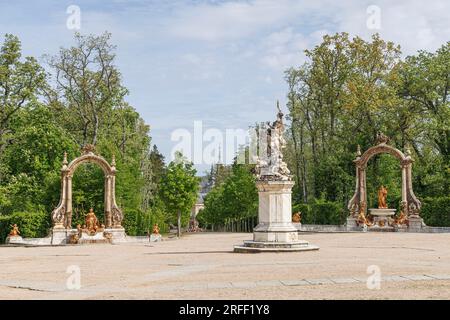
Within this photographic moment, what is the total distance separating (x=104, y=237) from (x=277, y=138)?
15.7m

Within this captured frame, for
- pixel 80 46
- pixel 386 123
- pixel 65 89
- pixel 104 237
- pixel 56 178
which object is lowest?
pixel 104 237

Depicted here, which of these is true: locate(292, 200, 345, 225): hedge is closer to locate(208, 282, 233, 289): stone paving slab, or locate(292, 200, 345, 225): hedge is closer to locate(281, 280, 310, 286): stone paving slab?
locate(281, 280, 310, 286): stone paving slab

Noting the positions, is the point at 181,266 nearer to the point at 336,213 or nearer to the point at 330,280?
the point at 330,280

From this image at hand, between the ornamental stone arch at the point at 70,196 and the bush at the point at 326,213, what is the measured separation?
19.5m

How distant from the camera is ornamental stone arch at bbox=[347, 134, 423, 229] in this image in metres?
37.8

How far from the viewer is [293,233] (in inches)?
832

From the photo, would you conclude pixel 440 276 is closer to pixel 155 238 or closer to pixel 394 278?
pixel 394 278

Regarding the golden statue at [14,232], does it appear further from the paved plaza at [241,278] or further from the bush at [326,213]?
the bush at [326,213]

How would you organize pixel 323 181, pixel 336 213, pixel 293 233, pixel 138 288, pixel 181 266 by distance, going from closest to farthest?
pixel 138 288 → pixel 181 266 → pixel 293 233 → pixel 336 213 → pixel 323 181

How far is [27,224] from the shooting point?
3559 centimetres

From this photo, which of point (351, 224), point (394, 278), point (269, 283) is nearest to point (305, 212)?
point (351, 224)

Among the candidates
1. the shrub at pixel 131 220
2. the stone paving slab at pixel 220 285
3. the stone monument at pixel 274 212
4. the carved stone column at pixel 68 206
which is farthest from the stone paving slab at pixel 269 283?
the shrub at pixel 131 220

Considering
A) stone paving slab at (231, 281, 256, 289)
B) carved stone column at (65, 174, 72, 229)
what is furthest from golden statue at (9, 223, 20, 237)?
stone paving slab at (231, 281, 256, 289)
